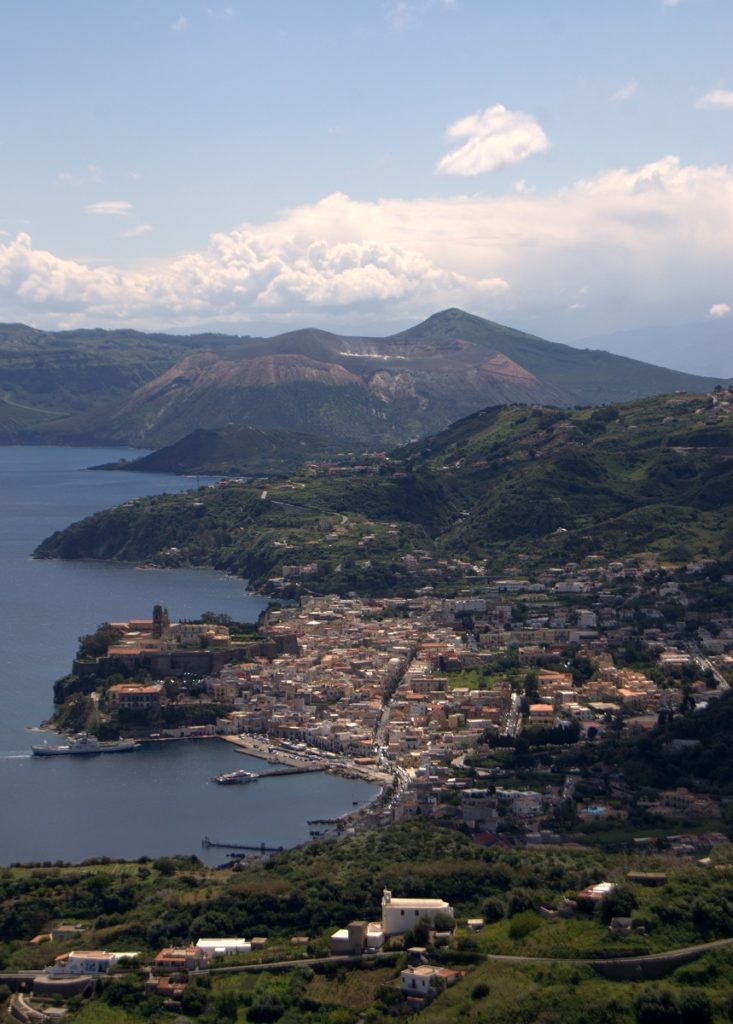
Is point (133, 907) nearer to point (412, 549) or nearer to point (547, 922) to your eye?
point (547, 922)

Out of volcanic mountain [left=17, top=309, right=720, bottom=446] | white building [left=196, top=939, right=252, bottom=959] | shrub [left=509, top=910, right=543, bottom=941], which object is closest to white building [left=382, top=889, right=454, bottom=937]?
shrub [left=509, top=910, right=543, bottom=941]

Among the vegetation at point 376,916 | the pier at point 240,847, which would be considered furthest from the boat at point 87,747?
the vegetation at point 376,916

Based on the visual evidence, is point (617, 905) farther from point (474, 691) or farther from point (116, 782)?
point (474, 691)

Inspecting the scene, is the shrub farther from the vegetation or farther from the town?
the town

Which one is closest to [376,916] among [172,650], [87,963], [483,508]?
[87,963]

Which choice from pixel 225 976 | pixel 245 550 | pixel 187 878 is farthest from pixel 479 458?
pixel 225 976

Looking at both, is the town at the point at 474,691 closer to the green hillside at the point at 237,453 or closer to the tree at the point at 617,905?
the tree at the point at 617,905
